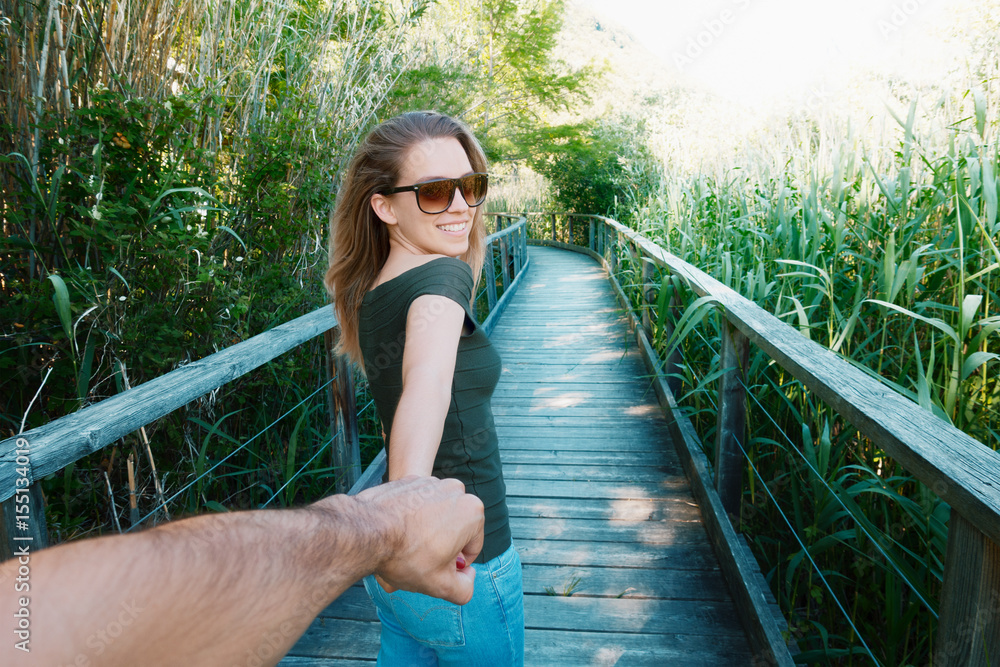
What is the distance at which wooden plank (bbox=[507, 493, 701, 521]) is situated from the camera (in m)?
2.68

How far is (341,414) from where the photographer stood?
229cm

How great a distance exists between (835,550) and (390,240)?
1697 mm

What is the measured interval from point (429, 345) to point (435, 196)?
364mm

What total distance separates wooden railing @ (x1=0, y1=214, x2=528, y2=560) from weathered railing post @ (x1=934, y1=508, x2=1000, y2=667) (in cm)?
134

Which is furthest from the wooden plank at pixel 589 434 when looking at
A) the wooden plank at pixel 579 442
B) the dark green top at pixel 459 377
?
the dark green top at pixel 459 377

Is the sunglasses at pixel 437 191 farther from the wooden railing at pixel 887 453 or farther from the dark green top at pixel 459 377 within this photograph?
the wooden railing at pixel 887 453

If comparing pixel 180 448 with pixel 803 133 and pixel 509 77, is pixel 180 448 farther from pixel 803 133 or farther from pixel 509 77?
pixel 509 77

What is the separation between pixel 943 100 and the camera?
243cm

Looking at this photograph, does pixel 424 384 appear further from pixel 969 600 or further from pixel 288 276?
pixel 288 276

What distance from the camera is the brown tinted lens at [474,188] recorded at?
1.13 m

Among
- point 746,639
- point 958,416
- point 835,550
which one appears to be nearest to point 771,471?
point 835,550

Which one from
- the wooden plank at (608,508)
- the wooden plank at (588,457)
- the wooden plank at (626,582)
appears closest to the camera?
the wooden plank at (626,582)

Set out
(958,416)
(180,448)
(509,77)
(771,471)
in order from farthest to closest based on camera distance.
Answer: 1. (509,77)
2. (771,471)
3. (180,448)
4. (958,416)

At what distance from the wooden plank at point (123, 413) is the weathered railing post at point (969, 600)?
4.44ft
